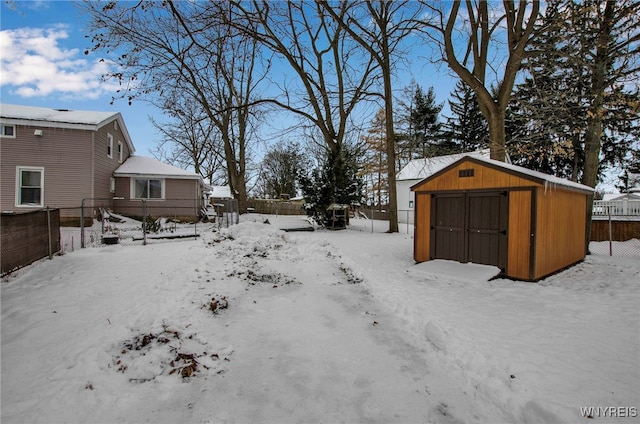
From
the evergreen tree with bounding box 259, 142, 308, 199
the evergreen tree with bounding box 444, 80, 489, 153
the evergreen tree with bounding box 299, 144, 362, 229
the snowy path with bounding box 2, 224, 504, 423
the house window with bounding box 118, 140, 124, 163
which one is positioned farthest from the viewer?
the evergreen tree with bounding box 259, 142, 308, 199

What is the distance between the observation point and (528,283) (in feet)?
22.2

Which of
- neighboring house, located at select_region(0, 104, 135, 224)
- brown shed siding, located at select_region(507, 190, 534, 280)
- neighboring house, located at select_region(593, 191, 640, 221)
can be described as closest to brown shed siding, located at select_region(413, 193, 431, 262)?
brown shed siding, located at select_region(507, 190, 534, 280)

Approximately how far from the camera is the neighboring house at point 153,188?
1786cm

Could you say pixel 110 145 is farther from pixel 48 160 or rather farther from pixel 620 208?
pixel 620 208

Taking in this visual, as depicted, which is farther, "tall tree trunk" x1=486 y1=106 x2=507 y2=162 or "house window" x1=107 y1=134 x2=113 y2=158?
"house window" x1=107 y1=134 x2=113 y2=158

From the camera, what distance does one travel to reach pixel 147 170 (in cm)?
1873

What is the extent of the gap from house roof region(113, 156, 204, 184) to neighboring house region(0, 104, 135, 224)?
202cm

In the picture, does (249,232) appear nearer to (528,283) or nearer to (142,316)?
(142,316)

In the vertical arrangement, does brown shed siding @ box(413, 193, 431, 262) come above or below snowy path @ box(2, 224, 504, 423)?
above

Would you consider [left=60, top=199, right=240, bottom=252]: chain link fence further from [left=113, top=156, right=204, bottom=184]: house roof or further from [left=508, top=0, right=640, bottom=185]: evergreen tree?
[left=508, top=0, right=640, bottom=185]: evergreen tree

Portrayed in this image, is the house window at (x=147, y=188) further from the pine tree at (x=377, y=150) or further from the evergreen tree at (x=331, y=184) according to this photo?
the pine tree at (x=377, y=150)

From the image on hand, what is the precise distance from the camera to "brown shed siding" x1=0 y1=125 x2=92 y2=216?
47.6 ft

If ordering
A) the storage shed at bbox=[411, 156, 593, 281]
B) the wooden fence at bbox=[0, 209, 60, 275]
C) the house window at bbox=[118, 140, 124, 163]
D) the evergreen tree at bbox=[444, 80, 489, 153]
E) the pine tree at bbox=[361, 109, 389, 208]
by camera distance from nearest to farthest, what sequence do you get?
the wooden fence at bbox=[0, 209, 60, 275], the storage shed at bbox=[411, 156, 593, 281], the house window at bbox=[118, 140, 124, 163], the pine tree at bbox=[361, 109, 389, 208], the evergreen tree at bbox=[444, 80, 489, 153]

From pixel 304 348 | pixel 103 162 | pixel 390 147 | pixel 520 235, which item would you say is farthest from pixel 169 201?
pixel 520 235
